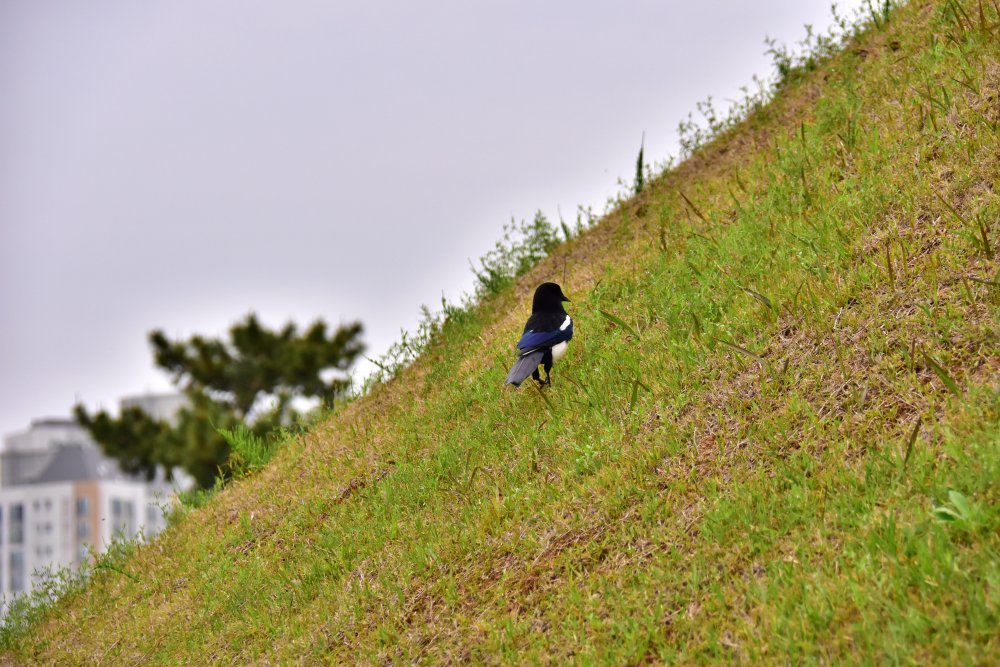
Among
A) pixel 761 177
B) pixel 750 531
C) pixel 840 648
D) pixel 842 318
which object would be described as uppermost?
pixel 761 177

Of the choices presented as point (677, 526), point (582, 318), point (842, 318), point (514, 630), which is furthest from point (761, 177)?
point (514, 630)

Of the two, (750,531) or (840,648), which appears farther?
(750,531)

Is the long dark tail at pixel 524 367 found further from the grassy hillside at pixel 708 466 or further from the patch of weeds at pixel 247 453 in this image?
the patch of weeds at pixel 247 453

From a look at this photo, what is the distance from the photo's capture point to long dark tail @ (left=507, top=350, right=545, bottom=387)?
7.69 metres

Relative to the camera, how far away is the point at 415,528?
755cm

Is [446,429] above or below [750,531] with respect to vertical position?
above

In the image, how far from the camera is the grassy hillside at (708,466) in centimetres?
505

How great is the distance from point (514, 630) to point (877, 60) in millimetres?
8499

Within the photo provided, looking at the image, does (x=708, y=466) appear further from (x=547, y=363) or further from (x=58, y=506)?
(x=58, y=506)

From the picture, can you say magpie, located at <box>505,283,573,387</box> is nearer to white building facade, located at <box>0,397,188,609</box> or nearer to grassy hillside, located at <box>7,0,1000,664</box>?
grassy hillside, located at <box>7,0,1000,664</box>

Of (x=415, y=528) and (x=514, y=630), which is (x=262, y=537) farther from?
(x=514, y=630)

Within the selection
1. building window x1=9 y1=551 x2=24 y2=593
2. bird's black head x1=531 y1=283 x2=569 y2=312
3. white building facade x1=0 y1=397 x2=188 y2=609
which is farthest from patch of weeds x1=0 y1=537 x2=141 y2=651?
building window x1=9 y1=551 x2=24 y2=593

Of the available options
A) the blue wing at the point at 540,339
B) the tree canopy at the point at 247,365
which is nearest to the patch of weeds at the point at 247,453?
the blue wing at the point at 540,339

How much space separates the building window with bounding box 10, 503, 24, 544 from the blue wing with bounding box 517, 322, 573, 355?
9922cm
